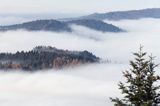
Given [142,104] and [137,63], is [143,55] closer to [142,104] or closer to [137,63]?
[137,63]

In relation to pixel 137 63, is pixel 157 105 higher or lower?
lower

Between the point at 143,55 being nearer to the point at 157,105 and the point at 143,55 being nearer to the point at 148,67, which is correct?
the point at 148,67

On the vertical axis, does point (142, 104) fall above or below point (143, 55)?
below

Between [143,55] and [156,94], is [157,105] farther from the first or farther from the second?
[143,55]

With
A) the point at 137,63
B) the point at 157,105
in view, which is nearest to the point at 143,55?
the point at 137,63

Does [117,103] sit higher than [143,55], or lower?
lower
